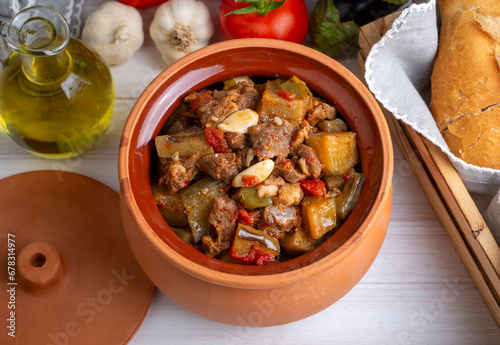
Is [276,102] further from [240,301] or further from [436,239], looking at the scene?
[436,239]

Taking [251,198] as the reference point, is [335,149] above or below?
above

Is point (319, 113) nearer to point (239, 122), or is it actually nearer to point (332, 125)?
point (332, 125)

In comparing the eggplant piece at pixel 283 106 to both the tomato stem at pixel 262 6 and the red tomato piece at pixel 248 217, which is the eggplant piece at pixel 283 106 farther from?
the tomato stem at pixel 262 6

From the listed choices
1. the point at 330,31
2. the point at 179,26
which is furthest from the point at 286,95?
the point at 179,26

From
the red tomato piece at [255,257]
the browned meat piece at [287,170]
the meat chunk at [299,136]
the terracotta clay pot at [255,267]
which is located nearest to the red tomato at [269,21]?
the terracotta clay pot at [255,267]

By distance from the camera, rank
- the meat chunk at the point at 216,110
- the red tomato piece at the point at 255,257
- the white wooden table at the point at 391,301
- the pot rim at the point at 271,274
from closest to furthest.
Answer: the pot rim at the point at 271,274, the red tomato piece at the point at 255,257, the meat chunk at the point at 216,110, the white wooden table at the point at 391,301

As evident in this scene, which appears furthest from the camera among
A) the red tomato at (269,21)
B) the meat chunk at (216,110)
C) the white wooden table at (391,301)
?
the red tomato at (269,21)
